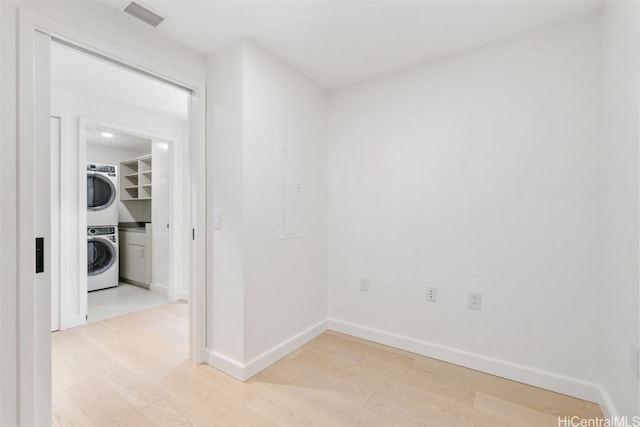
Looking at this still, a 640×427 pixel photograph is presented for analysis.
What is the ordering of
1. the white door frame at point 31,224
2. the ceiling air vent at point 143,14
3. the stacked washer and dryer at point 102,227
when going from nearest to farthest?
the white door frame at point 31,224, the ceiling air vent at point 143,14, the stacked washer and dryer at point 102,227

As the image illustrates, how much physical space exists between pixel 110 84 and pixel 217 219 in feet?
6.42

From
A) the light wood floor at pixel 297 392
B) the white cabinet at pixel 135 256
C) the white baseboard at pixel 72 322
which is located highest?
the white cabinet at pixel 135 256

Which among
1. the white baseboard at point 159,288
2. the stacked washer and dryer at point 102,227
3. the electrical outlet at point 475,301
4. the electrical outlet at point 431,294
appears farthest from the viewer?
the stacked washer and dryer at point 102,227

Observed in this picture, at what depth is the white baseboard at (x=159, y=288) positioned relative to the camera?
4047 mm

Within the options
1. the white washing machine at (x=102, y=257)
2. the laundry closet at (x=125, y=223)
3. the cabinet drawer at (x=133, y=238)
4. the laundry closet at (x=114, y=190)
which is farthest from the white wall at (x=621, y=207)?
the white washing machine at (x=102, y=257)

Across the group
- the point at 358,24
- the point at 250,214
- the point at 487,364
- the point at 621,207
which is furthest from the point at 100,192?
the point at 621,207

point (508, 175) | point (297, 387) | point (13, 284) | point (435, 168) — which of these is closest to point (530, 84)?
point (508, 175)

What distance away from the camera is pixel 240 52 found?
2037 mm

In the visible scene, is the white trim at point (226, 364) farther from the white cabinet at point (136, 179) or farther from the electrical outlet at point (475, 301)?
the white cabinet at point (136, 179)

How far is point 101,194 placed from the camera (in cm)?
450

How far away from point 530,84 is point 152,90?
330cm

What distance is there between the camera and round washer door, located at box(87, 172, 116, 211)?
4.43 meters

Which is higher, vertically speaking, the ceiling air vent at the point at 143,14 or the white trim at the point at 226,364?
the ceiling air vent at the point at 143,14

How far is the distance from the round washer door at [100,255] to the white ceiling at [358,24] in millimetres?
3696
